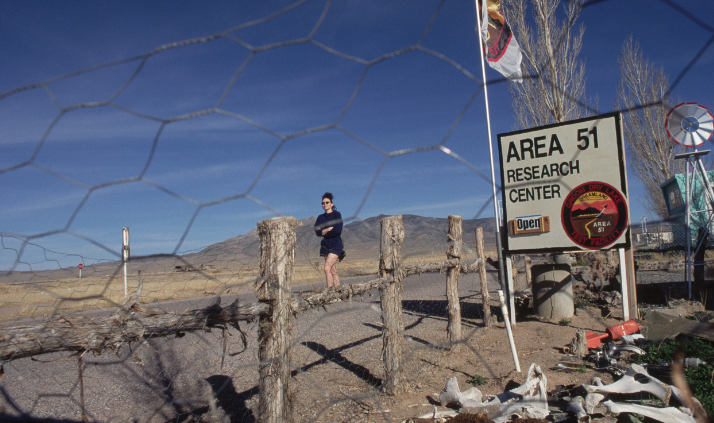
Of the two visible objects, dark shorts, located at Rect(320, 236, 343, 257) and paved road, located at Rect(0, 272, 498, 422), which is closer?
paved road, located at Rect(0, 272, 498, 422)

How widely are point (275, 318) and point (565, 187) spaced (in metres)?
3.59

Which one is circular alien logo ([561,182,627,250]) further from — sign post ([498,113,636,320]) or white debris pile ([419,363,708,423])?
white debris pile ([419,363,708,423])

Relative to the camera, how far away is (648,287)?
29.3 ft

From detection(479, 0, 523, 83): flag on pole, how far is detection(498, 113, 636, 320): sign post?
4.77ft

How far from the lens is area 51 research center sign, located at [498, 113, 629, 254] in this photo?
4.69 metres

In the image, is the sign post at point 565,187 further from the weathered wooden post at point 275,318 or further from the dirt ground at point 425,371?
the weathered wooden post at point 275,318

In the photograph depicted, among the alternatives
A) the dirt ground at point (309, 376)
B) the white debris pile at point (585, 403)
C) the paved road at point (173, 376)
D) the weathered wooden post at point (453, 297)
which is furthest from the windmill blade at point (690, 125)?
the weathered wooden post at point (453, 297)

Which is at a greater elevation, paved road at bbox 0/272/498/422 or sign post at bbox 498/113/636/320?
sign post at bbox 498/113/636/320

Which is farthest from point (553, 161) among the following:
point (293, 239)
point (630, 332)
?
point (293, 239)

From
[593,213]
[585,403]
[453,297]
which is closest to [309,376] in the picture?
[453,297]

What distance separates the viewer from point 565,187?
4.66 m

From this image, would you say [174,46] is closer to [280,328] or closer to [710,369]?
[280,328]

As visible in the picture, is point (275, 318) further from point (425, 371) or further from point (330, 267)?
point (330, 267)

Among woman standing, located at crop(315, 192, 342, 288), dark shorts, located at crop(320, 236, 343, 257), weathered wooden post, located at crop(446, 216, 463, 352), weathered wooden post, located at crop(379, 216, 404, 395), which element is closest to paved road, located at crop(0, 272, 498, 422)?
weathered wooden post, located at crop(379, 216, 404, 395)
